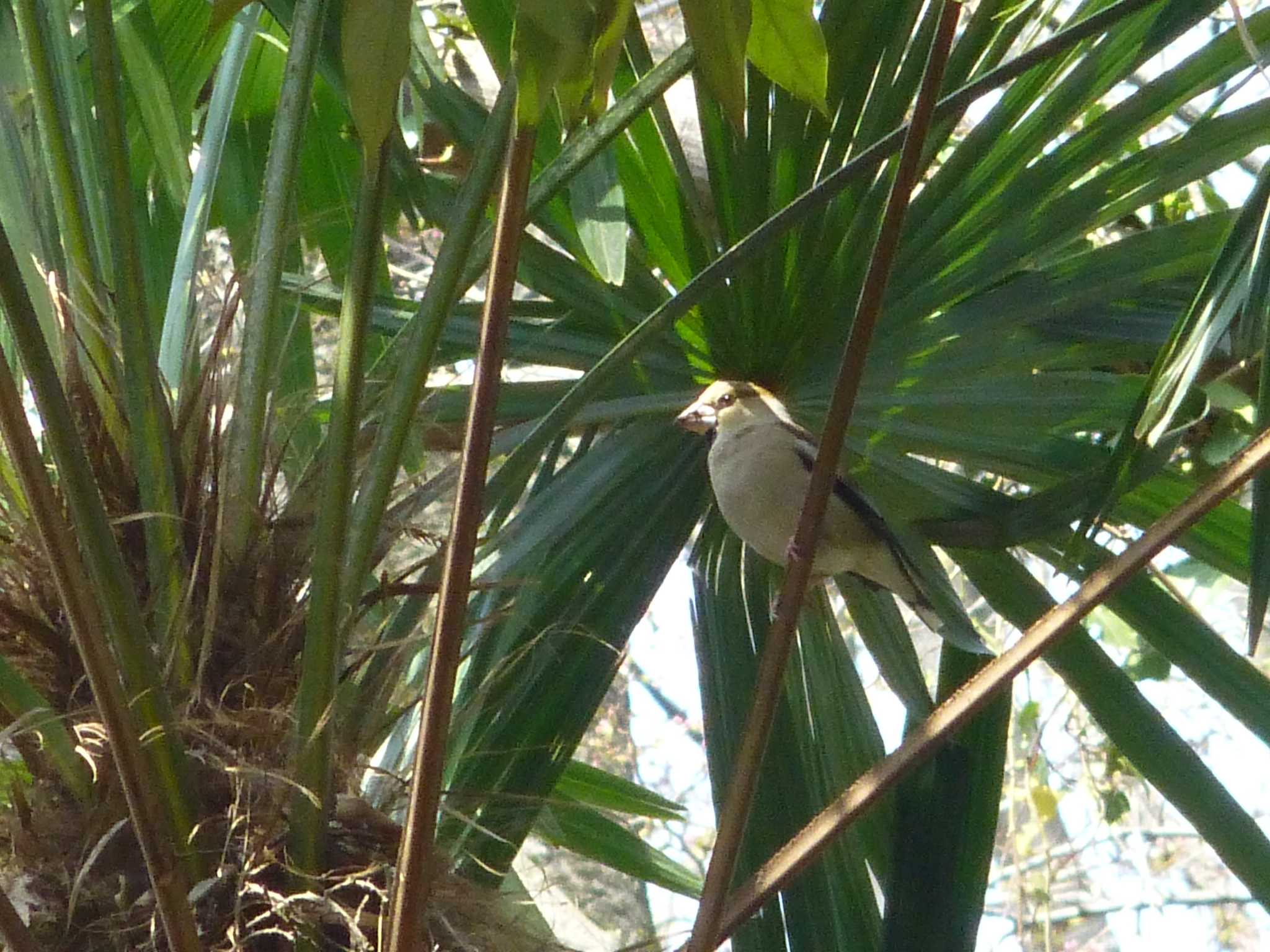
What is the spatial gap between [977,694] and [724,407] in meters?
0.89

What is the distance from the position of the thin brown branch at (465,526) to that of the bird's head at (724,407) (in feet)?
3.02

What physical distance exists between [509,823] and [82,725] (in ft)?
1.67

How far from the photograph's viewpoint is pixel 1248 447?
1165 mm

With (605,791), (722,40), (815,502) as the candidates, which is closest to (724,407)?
(605,791)

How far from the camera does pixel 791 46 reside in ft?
2.88

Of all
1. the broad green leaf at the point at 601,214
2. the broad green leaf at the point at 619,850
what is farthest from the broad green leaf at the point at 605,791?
the broad green leaf at the point at 601,214

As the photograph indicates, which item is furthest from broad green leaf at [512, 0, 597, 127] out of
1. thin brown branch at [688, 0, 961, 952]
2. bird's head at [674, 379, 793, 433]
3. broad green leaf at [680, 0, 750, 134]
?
bird's head at [674, 379, 793, 433]

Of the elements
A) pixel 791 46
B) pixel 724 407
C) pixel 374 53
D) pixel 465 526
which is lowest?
pixel 465 526

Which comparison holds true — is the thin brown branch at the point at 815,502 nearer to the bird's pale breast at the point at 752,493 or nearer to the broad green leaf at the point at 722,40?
the broad green leaf at the point at 722,40

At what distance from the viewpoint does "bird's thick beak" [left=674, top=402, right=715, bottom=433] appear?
1923 mm

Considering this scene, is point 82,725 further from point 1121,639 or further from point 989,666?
point 1121,639

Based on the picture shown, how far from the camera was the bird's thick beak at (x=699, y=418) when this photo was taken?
1.92 metres

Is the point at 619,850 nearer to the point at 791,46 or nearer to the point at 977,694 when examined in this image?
the point at 977,694

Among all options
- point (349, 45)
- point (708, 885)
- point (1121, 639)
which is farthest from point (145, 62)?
point (1121, 639)
